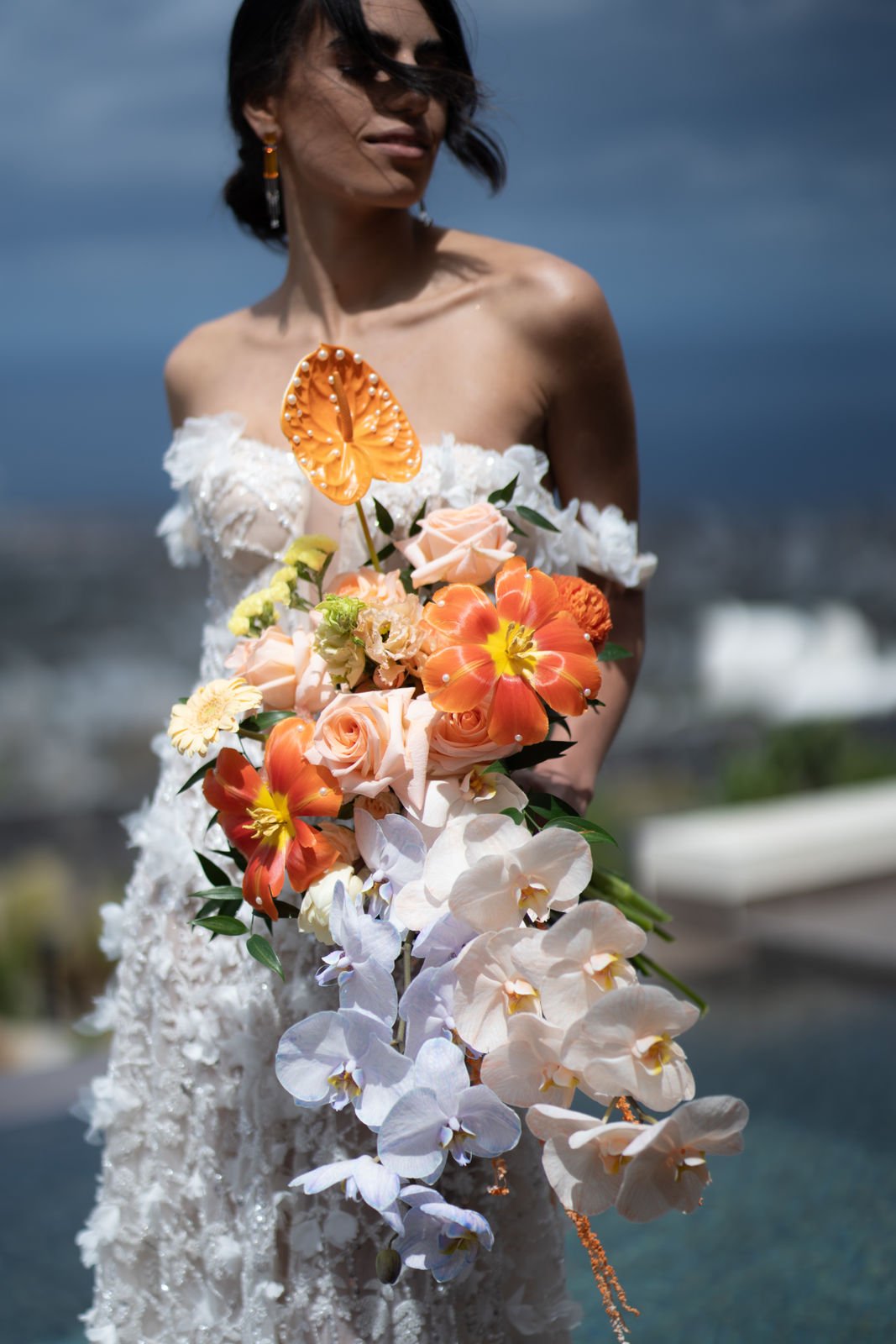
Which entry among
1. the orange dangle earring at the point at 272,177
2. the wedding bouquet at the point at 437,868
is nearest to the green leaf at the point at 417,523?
the wedding bouquet at the point at 437,868

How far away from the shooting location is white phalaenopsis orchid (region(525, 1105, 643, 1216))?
92 centimetres

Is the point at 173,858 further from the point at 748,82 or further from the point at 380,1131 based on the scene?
the point at 748,82

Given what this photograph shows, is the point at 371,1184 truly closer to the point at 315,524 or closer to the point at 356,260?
the point at 315,524

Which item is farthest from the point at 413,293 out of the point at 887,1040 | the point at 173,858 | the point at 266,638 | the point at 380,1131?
the point at 887,1040

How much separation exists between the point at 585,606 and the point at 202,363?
0.79m

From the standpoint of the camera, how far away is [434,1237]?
978 mm

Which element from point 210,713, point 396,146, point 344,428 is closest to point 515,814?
point 210,713

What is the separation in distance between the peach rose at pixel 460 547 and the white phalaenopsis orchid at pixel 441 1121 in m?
0.37

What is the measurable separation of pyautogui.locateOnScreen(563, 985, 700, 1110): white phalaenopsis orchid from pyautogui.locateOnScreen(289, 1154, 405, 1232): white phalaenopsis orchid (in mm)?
153

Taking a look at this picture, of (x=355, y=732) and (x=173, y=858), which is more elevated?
(x=355, y=732)

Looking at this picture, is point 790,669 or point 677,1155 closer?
point 677,1155

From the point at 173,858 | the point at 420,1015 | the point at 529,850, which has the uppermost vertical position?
the point at 529,850

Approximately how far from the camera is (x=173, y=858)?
1439 mm

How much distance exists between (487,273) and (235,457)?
33 centimetres
